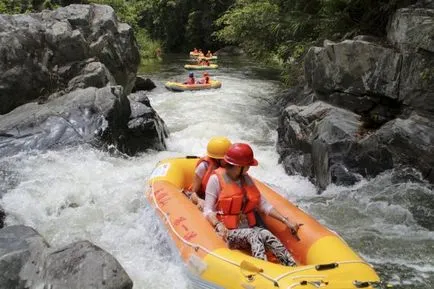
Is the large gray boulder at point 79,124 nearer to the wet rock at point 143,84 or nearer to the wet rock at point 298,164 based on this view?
the wet rock at point 298,164

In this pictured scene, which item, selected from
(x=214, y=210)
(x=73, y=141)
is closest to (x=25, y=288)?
(x=214, y=210)

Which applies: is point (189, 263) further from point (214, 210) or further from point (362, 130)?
point (362, 130)

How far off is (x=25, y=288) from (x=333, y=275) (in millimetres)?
2648

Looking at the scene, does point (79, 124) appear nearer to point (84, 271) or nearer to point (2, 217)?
point (2, 217)

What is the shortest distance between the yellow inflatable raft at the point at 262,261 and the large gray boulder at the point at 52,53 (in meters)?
5.69

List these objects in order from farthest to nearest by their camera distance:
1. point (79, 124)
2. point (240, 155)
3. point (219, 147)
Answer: point (79, 124)
point (219, 147)
point (240, 155)

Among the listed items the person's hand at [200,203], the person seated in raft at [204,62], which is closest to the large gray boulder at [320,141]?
the person's hand at [200,203]

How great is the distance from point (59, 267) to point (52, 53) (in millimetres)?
8122

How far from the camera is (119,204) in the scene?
7.14 m

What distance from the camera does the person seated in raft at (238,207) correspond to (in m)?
4.70

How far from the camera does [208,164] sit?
18.7ft

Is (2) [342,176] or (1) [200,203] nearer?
(1) [200,203]

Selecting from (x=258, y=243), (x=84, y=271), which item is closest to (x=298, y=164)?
(x=258, y=243)

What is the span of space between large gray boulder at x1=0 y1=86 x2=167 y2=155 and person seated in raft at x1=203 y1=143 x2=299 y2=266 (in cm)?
470
